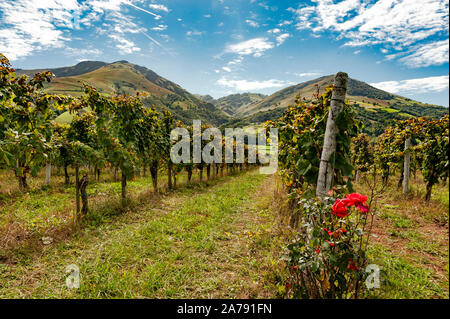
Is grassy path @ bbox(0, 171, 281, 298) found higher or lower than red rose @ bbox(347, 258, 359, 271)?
lower

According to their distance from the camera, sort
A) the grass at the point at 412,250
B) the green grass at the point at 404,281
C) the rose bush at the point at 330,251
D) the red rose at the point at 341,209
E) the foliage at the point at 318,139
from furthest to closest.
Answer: the grass at the point at 412,250
the green grass at the point at 404,281
the foliage at the point at 318,139
the rose bush at the point at 330,251
the red rose at the point at 341,209

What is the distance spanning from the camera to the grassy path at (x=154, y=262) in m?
3.15

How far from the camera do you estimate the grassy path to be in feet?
10.3

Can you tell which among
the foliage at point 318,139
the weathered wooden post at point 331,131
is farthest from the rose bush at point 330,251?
the foliage at point 318,139

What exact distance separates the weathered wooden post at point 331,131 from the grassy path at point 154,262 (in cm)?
189

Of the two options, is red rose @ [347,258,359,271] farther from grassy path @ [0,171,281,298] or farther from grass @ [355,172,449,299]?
grassy path @ [0,171,281,298]

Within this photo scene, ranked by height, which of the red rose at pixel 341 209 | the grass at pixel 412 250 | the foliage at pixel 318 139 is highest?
the foliage at pixel 318 139

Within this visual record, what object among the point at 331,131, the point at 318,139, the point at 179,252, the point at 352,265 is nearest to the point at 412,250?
the point at 318,139

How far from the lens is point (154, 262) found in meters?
3.97

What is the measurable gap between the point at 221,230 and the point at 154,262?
213 centimetres

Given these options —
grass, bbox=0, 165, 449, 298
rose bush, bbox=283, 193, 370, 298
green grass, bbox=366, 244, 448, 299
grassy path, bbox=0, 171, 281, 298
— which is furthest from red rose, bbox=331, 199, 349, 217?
grassy path, bbox=0, 171, 281, 298

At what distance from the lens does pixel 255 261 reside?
394 cm

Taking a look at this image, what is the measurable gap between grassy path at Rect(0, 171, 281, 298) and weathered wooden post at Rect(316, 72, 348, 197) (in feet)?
6.19

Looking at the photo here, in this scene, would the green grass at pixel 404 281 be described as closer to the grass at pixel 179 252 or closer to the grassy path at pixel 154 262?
the grass at pixel 179 252
